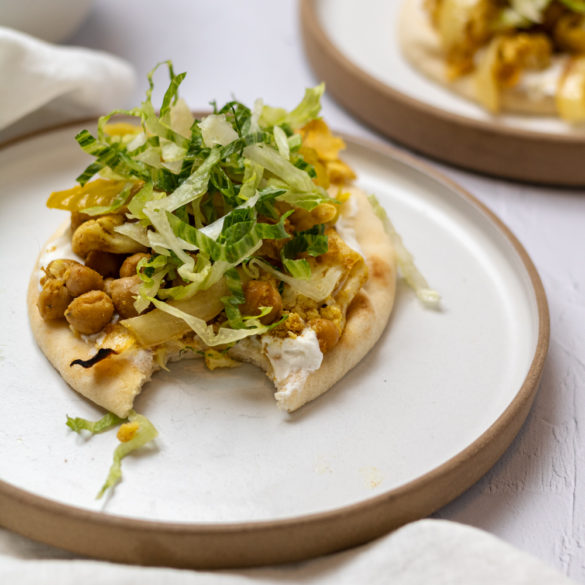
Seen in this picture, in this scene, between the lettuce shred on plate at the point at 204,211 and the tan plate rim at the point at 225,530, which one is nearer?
the tan plate rim at the point at 225,530

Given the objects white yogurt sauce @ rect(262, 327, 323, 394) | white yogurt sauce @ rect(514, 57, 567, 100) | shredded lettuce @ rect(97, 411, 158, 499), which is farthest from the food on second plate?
shredded lettuce @ rect(97, 411, 158, 499)

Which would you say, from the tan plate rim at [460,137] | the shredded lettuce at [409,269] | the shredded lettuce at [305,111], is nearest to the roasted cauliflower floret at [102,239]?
the shredded lettuce at [305,111]

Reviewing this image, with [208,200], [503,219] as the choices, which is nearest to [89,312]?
[208,200]

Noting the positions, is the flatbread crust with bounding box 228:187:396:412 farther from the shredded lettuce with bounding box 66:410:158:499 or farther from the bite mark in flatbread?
the shredded lettuce with bounding box 66:410:158:499

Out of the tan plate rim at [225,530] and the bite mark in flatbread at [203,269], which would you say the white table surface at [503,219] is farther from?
the bite mark in flatbread at [203,269]

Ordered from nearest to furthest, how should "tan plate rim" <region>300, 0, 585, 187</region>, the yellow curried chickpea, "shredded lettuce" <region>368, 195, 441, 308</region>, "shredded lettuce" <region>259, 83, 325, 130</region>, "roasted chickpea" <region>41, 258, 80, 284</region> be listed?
the yellow curried chickpea → "roasted chickpea" <region>41, 258, 80, 284</region> → "shredded lettuce" <region>368, 195, 441, 308</region> → "shredded lettuce" <region>259, 83, 325, 130</region> → "tan plate rim" <region>300, 0, 585, 187</region>

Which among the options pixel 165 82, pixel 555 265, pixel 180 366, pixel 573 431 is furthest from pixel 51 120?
pixel 573 431
